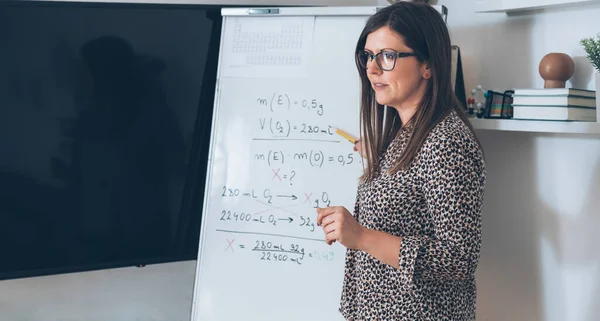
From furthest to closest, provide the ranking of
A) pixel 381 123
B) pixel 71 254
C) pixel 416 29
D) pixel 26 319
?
pixel 26 319
pixel 71 254
pixel 381 123
pixel 416 29

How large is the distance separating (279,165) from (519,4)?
0.89 m

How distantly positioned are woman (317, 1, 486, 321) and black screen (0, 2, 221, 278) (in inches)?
31.7

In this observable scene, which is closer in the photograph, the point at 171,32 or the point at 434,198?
the point at 434,198

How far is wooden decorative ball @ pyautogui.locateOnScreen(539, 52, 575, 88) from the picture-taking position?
64.7 inches

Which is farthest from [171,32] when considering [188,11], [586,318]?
[586,318]

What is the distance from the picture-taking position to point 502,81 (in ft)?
6.48

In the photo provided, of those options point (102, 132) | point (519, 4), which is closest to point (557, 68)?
point (519, 4)

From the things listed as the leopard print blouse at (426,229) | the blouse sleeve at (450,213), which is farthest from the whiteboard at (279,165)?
the blouse sleeve at (450,213)

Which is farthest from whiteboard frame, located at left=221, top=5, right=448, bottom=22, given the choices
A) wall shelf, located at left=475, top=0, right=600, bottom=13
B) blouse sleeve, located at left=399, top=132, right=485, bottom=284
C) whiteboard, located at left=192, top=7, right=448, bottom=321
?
blouse sleeve, located at left=399, top=132, right=485, bottom=284

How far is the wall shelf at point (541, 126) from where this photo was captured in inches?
61.0

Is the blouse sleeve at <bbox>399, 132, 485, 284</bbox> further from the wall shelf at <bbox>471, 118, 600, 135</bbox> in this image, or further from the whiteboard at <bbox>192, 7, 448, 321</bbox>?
the whiteboard at <bbox>192, 7, 448, 321</bbox>

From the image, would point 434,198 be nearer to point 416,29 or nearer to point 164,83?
point 416,29

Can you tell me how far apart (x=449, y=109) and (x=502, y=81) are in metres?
0.65

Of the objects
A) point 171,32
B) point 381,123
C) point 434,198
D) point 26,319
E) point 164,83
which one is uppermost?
point 171,32
